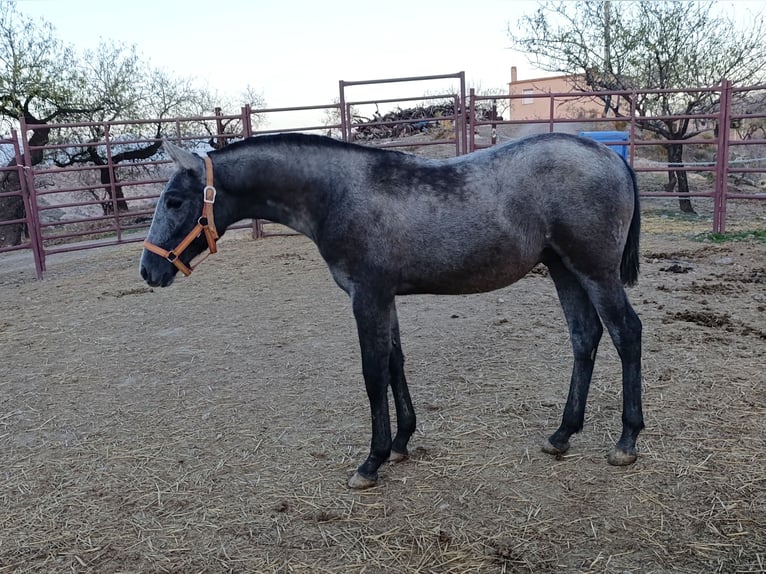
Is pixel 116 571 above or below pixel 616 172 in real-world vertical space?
below

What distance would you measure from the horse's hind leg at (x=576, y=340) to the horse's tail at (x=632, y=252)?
226 mm

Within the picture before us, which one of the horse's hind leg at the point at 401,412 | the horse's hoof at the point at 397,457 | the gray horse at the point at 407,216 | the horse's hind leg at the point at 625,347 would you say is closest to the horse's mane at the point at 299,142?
the gray horse at the point at 407,216

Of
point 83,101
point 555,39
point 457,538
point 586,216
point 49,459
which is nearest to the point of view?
point 457,538

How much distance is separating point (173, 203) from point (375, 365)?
114 cm

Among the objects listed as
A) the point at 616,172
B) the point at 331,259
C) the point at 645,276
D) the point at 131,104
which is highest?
the point at 131,104

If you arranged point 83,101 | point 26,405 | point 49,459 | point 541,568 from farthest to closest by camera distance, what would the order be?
point 83,101 < point 26,405 < point 49,459 < point 541,568

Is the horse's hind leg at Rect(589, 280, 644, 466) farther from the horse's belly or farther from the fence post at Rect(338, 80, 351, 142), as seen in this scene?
the fence post at Rect(338, 80, 351, 142)

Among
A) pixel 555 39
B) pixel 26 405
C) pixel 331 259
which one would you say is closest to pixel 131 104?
pixel 555 39

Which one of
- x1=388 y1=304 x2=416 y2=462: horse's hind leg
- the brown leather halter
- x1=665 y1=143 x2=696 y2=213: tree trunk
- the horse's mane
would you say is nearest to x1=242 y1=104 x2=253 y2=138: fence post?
x1=665 y1=143 x2=696 y2=213: tree trunk

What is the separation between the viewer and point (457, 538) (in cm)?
220

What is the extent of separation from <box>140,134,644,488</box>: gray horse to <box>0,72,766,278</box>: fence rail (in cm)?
366

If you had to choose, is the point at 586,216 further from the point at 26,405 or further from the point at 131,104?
the point at 131,104

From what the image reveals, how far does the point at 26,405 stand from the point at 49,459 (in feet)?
3.05

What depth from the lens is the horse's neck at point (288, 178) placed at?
101 inches
